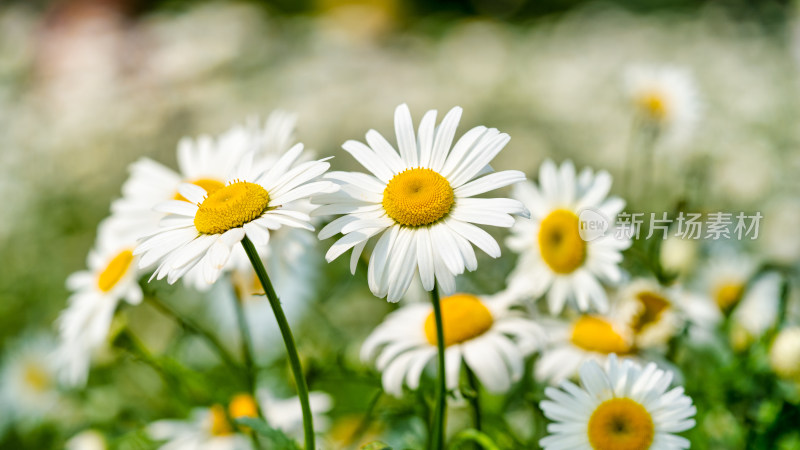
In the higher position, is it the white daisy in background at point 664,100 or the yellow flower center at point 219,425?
the white daisy in background at point 664,100

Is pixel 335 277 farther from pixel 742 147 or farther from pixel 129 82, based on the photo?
pixel 129 82

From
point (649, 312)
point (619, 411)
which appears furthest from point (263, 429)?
point (649, 312)

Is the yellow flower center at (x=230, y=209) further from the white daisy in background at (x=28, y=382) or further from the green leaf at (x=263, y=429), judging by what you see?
the white daisy in background at (x=28, y=382)

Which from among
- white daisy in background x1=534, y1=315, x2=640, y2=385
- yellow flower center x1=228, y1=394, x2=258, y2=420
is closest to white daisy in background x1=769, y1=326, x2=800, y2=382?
white daisy in background x1=534, y1=315, x2=640, y2=385

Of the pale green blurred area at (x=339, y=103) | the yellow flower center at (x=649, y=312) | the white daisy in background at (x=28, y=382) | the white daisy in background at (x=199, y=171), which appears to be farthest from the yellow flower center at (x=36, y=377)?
the yellow flower center at (x=649, y=312)

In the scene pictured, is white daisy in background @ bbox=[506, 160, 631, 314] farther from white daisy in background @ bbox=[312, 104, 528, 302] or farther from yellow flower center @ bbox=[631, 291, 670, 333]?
white daisy in background @ bbox=[312, 104, 528, 302]

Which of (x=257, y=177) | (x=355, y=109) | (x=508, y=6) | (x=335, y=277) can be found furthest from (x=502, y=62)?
(x=508, y=6)

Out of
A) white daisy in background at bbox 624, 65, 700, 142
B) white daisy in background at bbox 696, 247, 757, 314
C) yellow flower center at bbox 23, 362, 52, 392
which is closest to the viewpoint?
white daisy in background at bbox 696, 247, 757, 314
